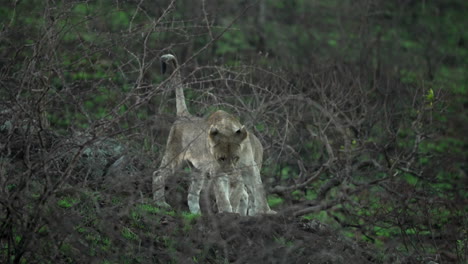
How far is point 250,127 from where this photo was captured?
38.8ft

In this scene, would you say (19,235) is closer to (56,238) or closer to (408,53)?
(56,238)

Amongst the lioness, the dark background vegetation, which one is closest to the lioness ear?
the lioness

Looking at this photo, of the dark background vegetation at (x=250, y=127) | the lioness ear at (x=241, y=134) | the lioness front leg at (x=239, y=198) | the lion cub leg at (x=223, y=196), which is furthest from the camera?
the lioness front leg at (x=239, y=198)

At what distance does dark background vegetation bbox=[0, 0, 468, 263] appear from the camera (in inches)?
316

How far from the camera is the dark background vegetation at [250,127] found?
8.02 m

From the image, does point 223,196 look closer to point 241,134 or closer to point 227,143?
point 227,143

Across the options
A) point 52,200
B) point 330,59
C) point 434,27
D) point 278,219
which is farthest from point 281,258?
point 434,27

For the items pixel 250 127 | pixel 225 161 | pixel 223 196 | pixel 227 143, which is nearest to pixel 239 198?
pixel 223 196

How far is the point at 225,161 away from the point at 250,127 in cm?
185

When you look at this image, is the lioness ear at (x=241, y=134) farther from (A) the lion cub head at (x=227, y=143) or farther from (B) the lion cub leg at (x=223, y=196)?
(B) the lion cub leg at (x=223, y=196)

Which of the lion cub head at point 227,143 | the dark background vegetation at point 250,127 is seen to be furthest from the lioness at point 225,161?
the dark background vegetation at point 250,127

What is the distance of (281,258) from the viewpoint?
9.08 metres

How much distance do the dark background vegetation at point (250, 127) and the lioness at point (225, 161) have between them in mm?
380

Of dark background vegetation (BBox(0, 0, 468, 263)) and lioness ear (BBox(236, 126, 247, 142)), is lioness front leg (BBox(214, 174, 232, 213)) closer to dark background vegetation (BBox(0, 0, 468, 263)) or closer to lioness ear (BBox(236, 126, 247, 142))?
dark background vegetation (BBox(0, 0, 468, 263))
